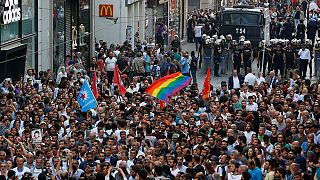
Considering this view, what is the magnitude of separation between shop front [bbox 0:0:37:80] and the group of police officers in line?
711 centimetres

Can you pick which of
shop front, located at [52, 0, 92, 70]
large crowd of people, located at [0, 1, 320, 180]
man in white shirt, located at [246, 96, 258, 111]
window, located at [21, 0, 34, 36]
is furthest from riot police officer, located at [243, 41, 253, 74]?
man in white shirt, located at [246, 96, 258, 111]

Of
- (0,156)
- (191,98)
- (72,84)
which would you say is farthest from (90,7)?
(0,156)

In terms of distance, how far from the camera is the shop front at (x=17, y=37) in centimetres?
3075

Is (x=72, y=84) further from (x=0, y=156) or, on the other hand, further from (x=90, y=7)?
(x=90, y=7)

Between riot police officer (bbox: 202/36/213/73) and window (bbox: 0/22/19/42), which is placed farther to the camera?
riot police officer (bbox: 202/36/213/73)

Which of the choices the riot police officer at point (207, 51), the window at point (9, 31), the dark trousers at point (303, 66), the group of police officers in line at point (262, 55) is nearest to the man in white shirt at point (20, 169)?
the window at point (9, 31)

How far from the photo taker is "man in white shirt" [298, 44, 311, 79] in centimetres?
3641

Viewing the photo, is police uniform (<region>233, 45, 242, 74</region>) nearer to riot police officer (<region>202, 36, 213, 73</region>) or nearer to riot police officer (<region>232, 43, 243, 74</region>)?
riot police officer (<region>232, 43, 243, 74</region>)

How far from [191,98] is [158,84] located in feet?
4.12

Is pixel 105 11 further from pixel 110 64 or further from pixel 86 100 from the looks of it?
pixel 86 100

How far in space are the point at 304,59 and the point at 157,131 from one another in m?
15.5

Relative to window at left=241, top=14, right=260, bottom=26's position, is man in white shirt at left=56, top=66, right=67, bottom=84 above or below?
below

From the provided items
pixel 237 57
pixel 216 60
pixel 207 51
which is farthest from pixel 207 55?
pixel 237 57

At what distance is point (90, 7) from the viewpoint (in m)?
40.1
